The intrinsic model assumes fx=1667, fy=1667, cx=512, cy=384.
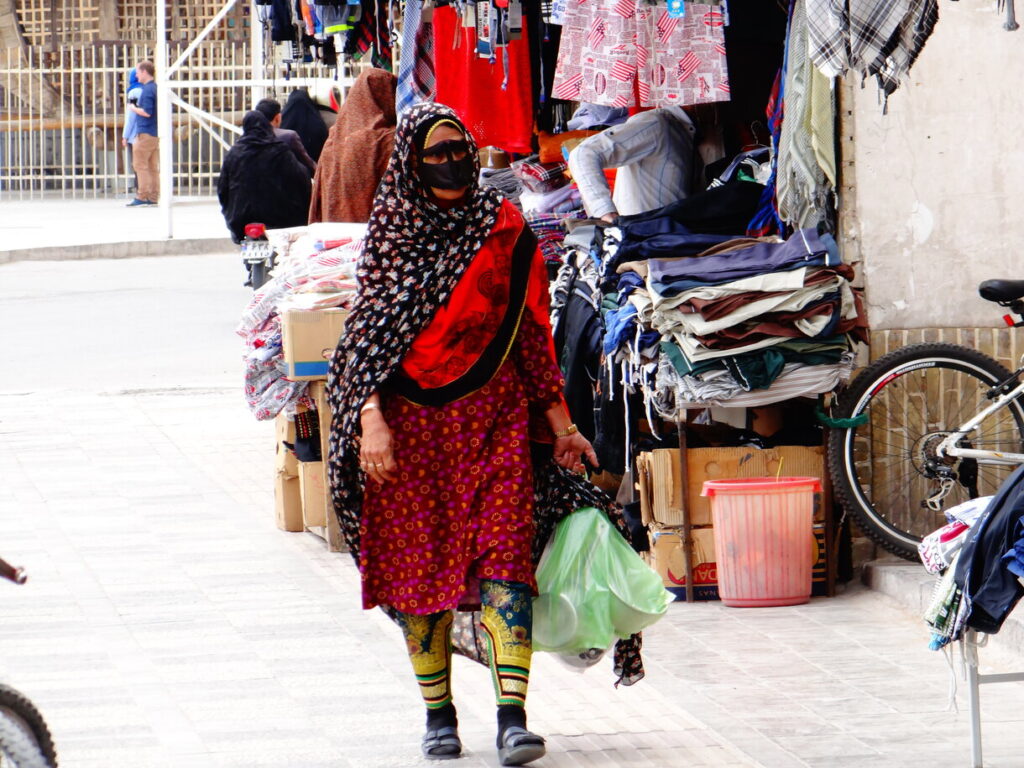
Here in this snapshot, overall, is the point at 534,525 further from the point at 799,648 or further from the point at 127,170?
the point at 127,170

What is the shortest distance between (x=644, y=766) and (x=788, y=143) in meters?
2.81

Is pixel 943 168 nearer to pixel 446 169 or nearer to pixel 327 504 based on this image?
pixel 446 169

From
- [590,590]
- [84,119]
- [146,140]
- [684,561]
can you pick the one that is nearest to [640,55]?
[684,561]

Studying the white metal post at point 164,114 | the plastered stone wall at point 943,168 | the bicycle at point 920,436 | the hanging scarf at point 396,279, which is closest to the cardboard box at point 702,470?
the bicycle at point 920,436

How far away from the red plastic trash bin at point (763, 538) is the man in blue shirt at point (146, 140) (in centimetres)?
2010

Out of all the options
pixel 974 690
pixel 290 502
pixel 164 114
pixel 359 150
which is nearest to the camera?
pixel 974 690

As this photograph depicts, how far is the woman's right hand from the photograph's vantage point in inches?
168

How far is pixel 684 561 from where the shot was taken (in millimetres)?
6344

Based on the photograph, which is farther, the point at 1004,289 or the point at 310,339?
the point at 310,339

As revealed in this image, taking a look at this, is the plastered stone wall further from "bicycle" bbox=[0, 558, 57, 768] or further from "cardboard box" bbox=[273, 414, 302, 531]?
"bicycle" bbox=[0, 558, 57, 768]

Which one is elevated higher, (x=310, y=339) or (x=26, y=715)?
(x=310, y=339)

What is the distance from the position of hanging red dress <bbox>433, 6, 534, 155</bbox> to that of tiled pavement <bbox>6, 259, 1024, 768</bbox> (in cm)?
215

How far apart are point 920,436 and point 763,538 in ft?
2.86

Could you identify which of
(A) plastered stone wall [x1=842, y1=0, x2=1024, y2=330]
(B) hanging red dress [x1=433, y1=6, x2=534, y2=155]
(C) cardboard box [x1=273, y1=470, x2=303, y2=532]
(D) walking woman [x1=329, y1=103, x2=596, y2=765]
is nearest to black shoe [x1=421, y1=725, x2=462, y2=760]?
(D) walking woman [x1=329, y1=103, x2=596, y2=765]
